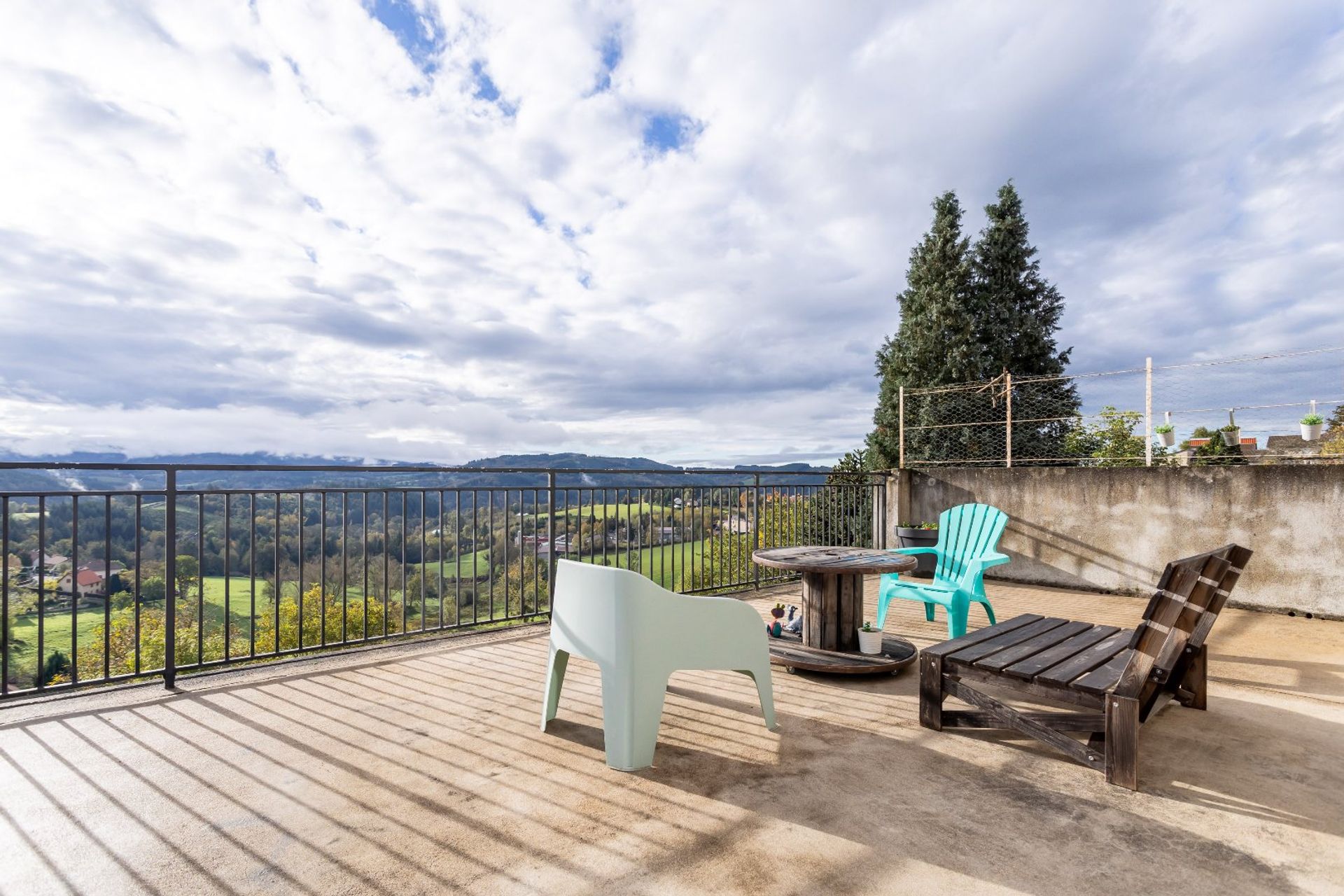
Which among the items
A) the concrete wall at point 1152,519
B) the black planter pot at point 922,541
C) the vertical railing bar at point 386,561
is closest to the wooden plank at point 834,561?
the vertical railing bar at point 386,561

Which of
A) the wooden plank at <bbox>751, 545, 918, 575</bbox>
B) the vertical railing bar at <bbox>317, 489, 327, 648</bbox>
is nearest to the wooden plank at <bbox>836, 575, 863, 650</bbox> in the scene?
the wooden plank at <bbox>751, 545, 918, 575</bbox>

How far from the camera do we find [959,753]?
7.39 feet

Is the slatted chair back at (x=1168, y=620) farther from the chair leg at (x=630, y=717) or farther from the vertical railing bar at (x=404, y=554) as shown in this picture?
the vertical railing bar at (x=404, y=554)

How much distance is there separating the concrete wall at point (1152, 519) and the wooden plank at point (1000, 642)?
3.74 meters

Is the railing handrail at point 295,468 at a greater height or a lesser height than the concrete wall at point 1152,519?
greater

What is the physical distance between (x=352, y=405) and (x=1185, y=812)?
21816 millimetres

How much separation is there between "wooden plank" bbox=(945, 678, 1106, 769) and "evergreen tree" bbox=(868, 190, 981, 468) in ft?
53.9

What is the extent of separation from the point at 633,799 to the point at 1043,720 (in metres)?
1.57

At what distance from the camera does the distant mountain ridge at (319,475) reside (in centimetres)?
280

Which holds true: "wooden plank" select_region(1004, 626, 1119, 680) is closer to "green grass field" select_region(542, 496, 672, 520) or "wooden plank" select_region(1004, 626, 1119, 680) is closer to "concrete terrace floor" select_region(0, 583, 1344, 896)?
"concrete terrace floor" select_region(0, 583, 1344, 896)

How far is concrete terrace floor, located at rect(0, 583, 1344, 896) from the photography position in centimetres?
150

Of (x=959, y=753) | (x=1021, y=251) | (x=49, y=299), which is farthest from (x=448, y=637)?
(x=1021, y=251)

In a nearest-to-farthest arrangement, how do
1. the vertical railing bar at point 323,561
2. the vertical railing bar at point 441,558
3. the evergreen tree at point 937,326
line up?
the vertical railing bar at point 323,561
the vertical railing bar at point 441,558
the evergreen tree at point 937,326

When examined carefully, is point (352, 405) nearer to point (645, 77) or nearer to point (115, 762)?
point (645, 77)
